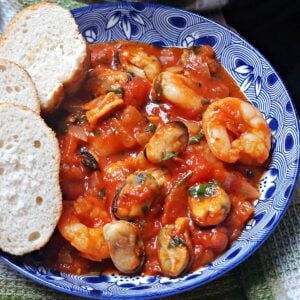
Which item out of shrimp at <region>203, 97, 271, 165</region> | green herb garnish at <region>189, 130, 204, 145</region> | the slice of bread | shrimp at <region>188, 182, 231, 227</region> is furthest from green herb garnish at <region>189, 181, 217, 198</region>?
the slice of bread

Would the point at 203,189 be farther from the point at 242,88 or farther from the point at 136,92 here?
the point at 242,88

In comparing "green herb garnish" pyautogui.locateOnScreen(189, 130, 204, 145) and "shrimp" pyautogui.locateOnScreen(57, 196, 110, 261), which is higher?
"green herb garnish" pyautogui.locateOnScreen(189, 130, 204, 145)

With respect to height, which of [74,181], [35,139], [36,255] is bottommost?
[36,255]

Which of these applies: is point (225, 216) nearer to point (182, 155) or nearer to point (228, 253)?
point (228, 253)

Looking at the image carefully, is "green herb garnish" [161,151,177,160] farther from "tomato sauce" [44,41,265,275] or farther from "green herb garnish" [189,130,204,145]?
"green herb garnish" [189,130,204,145]

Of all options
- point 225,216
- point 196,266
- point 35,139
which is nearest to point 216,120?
point 225,216
